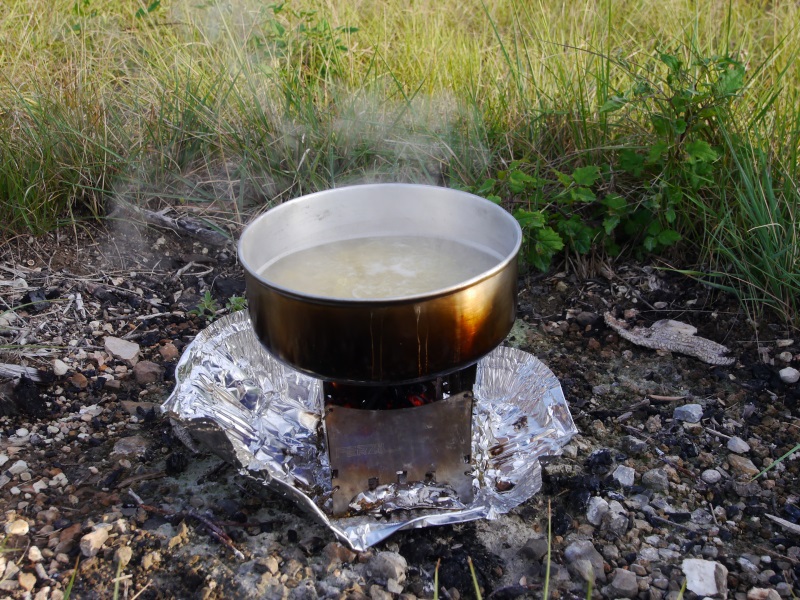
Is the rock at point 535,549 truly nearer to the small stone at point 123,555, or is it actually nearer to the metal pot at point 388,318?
the metal pot at point 388,318

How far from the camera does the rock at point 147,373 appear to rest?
296cm

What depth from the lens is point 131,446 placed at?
2.61m

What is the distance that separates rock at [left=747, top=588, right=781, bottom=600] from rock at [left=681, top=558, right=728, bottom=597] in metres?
0.06

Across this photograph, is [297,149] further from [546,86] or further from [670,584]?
[670,584]

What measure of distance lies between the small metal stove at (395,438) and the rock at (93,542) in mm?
672

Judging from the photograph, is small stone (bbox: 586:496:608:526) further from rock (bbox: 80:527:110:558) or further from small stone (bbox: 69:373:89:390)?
small stone (bbox: 69:373:89:390)

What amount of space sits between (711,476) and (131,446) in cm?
195

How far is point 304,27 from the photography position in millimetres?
4316

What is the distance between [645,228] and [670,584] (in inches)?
71.6

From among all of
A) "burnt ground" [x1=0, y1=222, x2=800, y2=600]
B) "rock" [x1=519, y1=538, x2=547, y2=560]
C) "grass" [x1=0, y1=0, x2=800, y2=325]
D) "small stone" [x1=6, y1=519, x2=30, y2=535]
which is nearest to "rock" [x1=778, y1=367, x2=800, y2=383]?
"burnt ground" [x1=0, y1=222, x2=800, y2=600]

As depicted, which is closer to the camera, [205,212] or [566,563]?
[566,563]

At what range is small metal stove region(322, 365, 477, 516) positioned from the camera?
2.19 metres

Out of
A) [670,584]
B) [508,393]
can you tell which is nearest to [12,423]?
[508,393]

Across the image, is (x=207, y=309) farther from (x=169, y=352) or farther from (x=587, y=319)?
(x=587, y=319)
